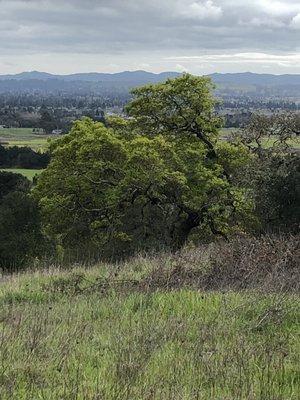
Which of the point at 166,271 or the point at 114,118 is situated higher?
the point at 114,118

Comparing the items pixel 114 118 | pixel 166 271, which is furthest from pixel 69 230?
pixel 166 271

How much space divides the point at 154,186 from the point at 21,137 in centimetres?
8571

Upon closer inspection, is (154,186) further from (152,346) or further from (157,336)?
(152,346)

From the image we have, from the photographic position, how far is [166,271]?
8.20 m

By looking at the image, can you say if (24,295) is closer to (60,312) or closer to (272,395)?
(60,312)

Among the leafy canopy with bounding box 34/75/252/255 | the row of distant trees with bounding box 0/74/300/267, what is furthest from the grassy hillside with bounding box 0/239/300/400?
the leafy canopy with bounding box 34/75/252/255

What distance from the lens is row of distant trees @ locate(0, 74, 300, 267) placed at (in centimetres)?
2295

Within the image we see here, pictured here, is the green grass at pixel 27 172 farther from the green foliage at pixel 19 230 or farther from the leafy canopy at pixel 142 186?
the leafy canopy at pixel 142 186

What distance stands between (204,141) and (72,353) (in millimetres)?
23238

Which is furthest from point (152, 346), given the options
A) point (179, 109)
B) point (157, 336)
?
point (179, 109)

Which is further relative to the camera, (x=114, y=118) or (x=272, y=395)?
(x=114, y=118)

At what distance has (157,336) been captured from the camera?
4957mm

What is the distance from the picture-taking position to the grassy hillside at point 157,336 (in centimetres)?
379

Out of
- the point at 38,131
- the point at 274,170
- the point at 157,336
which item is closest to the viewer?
the point at 157,336
